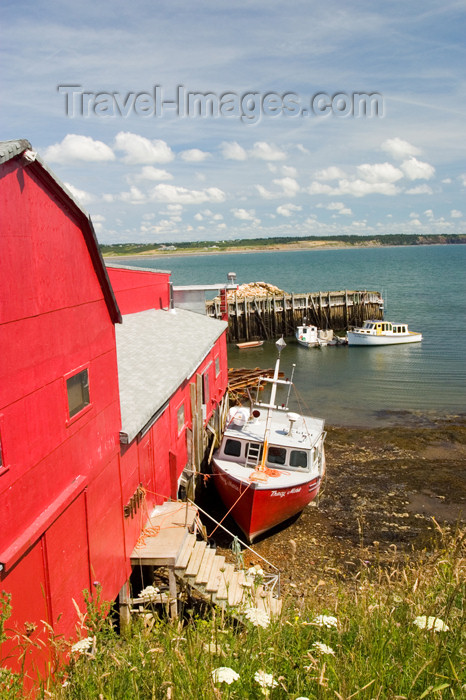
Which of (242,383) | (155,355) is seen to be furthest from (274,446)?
(242,383)

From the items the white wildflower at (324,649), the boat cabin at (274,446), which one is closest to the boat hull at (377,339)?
the boat cabin at (274,446)

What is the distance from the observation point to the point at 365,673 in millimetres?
3830

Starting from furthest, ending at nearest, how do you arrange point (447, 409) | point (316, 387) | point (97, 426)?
point (316, 387), point (447, 409), point (97, 426)

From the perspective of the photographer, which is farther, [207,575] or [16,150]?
[207,575]

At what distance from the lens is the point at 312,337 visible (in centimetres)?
4947

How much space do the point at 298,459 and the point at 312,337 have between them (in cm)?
3367

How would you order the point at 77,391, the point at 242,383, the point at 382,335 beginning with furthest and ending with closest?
1. the point at 382,335
2. the point at 242,383
3. the point at 77,391

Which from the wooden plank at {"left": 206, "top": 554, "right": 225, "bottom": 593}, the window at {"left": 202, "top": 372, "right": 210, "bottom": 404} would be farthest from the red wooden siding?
the wooden plank at {"left": 206, "top": 554, "right": 225, "bottom": 593}

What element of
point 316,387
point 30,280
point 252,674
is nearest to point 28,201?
point 30,280

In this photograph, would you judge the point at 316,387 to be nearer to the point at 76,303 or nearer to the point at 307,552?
the point at 307,552

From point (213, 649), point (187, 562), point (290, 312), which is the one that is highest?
point (213, 649)

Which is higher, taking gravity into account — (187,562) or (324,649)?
(324,649)

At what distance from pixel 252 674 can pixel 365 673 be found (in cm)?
79

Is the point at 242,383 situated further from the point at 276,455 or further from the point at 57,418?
the point at 57,418
